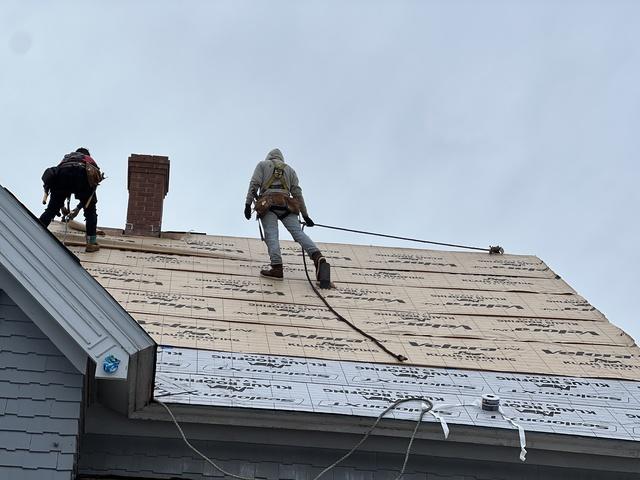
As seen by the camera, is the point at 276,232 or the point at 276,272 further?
the point at 276,232

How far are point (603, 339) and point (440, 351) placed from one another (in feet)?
6.06

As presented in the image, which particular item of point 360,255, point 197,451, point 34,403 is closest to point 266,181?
point 360,255

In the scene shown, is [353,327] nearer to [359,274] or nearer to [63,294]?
[359,274]

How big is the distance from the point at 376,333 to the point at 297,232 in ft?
8.46

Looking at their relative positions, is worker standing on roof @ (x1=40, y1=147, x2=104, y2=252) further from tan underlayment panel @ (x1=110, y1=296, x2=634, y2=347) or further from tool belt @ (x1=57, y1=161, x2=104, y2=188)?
tan underlayment panel @ (x1=110, y1=296, x2=634, y2=347)

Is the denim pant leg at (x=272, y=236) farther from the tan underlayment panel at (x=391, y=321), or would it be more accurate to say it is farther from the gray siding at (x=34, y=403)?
the gray siding at (x=34, y=403)

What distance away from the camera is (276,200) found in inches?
463

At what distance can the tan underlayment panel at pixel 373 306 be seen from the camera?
899 centimetres

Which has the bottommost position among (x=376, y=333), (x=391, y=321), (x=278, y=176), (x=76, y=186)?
(x=376, y=333)

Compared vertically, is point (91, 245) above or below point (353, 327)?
above

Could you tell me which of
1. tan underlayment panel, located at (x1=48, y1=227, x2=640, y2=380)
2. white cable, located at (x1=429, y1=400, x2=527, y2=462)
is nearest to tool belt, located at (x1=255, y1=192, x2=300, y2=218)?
tan underlayment panel, located at (x1=48, y1=227, x2=640, y2=380)

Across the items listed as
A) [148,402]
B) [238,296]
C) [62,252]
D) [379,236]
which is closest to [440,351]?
[238,296]

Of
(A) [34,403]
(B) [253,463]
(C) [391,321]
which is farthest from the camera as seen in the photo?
(C) [391,321]

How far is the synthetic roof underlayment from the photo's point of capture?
7473mm
